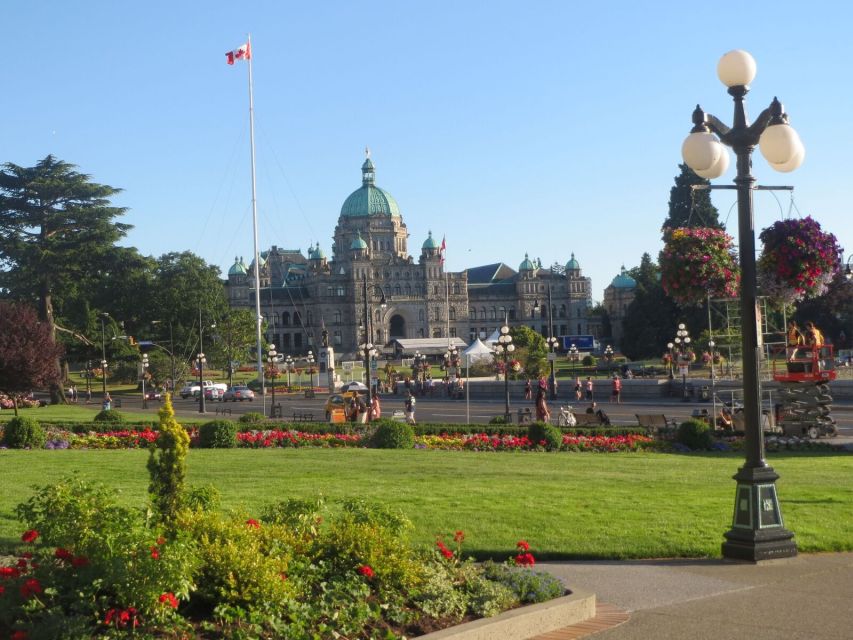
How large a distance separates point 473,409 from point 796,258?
34.6m

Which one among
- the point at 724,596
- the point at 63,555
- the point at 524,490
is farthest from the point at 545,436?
the point at 63,555

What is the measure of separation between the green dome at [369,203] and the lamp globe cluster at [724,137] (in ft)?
464

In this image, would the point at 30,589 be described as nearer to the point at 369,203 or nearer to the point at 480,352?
the point at 480,352

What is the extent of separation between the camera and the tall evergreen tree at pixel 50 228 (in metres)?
63.1

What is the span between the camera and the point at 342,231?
495 feet

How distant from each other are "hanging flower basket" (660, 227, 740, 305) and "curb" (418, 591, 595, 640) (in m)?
5.51

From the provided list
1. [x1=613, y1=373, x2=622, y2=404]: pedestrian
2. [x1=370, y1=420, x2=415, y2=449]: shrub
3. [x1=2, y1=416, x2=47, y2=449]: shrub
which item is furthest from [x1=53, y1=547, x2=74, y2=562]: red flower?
[x1=613, y1=373, x2=622, y2=404]: pedestrian

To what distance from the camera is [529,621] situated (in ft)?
23.0

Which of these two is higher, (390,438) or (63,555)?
(63,555)

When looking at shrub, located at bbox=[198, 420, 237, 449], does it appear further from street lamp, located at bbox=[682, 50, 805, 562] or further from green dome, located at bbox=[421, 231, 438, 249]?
green dome, located at bbox=[421, 231, 438, 249]

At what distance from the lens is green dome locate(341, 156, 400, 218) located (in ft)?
495

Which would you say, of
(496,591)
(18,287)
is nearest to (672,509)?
(496,591)

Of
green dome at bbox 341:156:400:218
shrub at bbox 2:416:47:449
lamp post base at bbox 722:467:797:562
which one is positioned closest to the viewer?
lamp post base at bbox 722:467:797:562

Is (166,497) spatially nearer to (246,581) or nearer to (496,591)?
(246,581)
